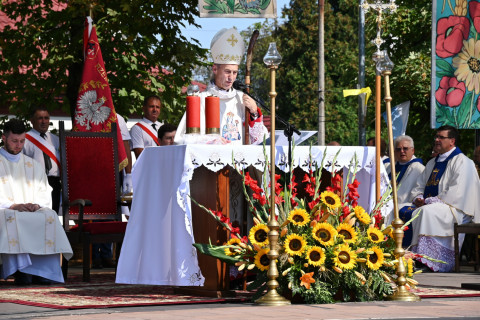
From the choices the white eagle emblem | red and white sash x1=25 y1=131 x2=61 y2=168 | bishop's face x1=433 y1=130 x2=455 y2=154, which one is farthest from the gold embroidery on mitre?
bishop's face x1=433 y1=130 x2=455 y2=154

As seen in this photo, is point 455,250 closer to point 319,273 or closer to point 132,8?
point 319,273

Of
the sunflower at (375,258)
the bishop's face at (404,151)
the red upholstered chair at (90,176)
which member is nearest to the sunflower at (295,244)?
the sunflower at (375,258)

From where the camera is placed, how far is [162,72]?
20.7 metres

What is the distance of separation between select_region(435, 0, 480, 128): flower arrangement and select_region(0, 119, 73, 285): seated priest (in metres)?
4.22

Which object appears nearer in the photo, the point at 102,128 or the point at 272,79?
the point at 272,79

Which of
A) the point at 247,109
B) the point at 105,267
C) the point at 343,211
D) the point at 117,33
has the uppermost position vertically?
the point at 117,33

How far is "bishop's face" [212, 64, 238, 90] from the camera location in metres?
9.77

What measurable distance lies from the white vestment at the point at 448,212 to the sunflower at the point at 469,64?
259cm

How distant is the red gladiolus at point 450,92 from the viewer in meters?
11.2

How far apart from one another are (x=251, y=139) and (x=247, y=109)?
14.7 inches

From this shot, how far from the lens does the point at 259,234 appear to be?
8367 mm

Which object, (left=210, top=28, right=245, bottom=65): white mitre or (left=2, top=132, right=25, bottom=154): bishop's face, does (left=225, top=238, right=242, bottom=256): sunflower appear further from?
(left=2, top=132, right=25, bottom=154): bishop's face

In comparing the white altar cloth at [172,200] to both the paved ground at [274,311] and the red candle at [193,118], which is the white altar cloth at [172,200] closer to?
the red candle at [193,118]

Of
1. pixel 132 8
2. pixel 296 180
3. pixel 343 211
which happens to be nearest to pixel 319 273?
pixel 343 211
